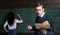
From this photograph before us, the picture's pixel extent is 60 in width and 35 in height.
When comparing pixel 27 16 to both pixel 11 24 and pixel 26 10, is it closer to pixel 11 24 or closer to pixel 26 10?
pixel 26 10

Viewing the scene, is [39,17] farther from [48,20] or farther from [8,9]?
[8,9]

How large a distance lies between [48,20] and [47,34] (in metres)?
0.23

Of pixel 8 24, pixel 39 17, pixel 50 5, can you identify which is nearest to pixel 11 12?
pixel 8 24

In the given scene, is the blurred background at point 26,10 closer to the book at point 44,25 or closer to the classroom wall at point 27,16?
the classroom wall at point 27,16

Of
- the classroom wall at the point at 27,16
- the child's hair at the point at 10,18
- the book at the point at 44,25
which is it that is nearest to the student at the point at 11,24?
the child's hair at the point at 10,18

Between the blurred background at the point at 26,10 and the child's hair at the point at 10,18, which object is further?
the blurred background at the point at 26,10

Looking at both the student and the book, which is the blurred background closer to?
the student

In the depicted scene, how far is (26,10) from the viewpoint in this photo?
6348 millimetres

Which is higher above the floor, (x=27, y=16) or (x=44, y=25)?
(x=27, y=16)

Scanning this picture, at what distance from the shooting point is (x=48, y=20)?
139 inches

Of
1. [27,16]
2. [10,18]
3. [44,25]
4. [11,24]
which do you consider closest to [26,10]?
[27,16]

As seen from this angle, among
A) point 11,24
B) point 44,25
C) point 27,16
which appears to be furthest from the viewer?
point 27,16

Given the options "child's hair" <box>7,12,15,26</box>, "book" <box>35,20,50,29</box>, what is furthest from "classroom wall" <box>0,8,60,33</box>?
"book" <box>35,20,50,29</box>

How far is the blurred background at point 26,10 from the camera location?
20.5ft
